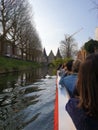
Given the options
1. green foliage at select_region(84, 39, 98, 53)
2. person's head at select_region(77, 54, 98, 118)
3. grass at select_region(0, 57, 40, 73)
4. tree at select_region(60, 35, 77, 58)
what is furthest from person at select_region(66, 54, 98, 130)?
tree at select_region(60, 35, 77, 58)

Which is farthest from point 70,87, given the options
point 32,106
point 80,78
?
point 32,106

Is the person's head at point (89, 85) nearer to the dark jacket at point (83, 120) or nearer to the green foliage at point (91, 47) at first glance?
the dark jacket at point (83, 120)

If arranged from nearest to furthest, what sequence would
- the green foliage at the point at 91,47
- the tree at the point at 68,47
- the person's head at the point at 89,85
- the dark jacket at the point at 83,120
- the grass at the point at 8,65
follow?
1. the person's head at the point at 89,85
2. the dark jacket at the point at 83,120
3. the green foliage at the point at 91,47
4. the grass at the point at 8,65
5. the tree at the point at 68,47

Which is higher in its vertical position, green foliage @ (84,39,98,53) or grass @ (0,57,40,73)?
grass @ (0,57,40,73)

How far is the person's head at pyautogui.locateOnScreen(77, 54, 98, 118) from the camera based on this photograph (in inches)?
90.4

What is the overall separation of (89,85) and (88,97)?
0.10 m

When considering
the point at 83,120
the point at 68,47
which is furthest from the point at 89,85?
the point at 68,47

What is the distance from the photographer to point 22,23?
5441 centimetres

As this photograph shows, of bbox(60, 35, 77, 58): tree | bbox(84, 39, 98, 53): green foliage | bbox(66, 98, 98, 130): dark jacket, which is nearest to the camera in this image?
bbox(66, 98, 98, 130): dark jacket

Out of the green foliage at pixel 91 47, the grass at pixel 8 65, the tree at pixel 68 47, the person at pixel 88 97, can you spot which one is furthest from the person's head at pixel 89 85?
the tree at pixel 68 47

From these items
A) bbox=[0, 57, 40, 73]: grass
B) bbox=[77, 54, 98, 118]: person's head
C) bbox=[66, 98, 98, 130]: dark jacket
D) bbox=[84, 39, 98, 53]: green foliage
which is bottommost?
bbox=[66, 98, 98, 130]: dark jacket

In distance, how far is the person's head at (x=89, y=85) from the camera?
2295mm

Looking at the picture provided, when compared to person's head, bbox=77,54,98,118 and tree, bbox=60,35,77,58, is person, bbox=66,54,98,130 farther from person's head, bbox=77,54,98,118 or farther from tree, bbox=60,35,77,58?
tree, bbox=60,35,77,58

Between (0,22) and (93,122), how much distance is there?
149 feet
